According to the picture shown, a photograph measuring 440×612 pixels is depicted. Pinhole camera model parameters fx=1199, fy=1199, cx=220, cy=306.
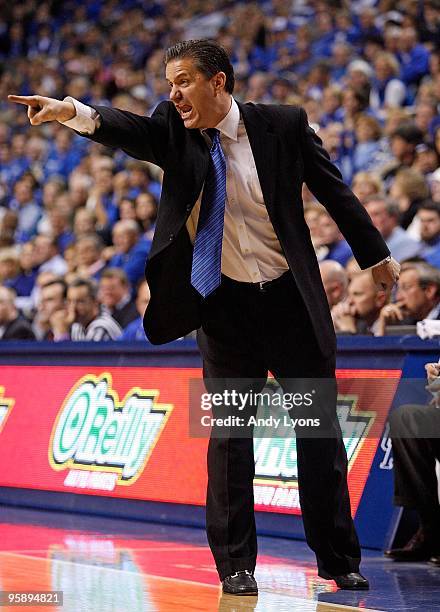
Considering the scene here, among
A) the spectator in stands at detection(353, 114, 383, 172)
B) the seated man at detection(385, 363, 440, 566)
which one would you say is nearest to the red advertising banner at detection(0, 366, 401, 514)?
the seated man at detection(385, 363, 440, 566)

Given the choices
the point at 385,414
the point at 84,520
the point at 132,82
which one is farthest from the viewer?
the point at 132,82

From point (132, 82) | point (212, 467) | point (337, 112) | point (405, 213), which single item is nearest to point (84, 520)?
point (212, 467)

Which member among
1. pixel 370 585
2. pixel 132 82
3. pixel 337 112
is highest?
pixel 132 82

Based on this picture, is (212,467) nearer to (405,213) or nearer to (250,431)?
(250,431)

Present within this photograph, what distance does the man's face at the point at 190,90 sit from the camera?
4477 mm

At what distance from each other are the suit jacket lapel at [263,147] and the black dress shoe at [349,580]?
1.46 meters

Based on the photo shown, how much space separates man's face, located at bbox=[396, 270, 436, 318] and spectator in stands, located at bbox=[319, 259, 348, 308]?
32.6 inches

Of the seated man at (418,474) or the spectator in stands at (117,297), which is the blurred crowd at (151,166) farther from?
the seated man at (418,474)

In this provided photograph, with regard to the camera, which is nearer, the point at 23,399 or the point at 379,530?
the point at 379,530

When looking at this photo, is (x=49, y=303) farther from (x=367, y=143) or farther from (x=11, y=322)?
(x=367, y=143)

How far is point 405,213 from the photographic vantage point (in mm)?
9391

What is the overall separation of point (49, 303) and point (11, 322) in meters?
0.51

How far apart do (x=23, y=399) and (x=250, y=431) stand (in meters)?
3.95

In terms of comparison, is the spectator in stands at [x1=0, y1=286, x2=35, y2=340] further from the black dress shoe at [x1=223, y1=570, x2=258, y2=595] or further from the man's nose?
the man's nose
